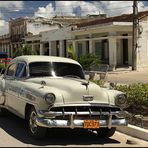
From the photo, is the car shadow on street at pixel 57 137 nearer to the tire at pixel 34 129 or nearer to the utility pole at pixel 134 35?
the tire at pixel 34 129

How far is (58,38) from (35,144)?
45.8m

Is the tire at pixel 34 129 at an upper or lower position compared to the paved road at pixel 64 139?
upper

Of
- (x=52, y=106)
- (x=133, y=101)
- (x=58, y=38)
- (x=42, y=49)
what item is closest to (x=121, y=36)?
(x=58, y=38)

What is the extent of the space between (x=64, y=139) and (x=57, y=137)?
0.71 ft

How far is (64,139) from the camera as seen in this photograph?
31.0ft

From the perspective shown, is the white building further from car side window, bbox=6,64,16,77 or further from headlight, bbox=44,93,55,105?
headlight, bbox=44,93,55,105

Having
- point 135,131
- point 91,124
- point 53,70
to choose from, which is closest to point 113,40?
point 53,70

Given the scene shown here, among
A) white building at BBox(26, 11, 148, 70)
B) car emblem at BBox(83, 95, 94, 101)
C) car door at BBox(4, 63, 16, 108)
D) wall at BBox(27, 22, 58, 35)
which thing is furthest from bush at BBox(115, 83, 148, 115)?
wall at BBox(27, 22, 58, 35)

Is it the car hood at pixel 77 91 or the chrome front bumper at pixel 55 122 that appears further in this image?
the car hood at pixel 77 91

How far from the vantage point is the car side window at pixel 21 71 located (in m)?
10.8

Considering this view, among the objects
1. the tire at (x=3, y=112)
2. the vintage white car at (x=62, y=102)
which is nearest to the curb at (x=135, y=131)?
the vintage white car at (x=62, y=102)

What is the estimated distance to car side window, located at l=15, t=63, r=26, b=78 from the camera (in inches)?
425

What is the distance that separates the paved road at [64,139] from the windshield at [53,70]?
1.32m

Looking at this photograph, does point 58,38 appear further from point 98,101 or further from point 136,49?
point 98,101
